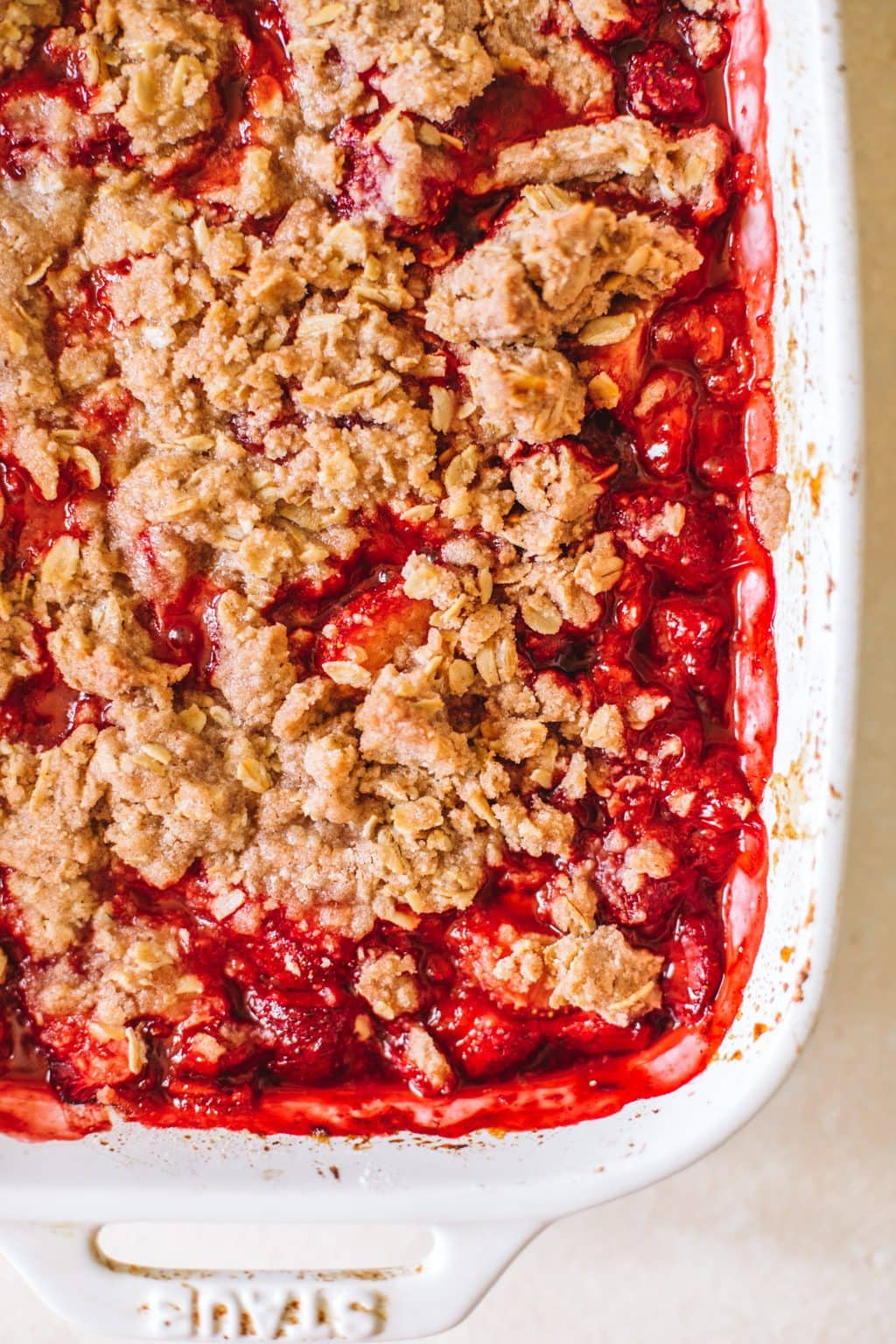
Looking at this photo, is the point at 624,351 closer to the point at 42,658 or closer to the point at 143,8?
A: the point at 143,8

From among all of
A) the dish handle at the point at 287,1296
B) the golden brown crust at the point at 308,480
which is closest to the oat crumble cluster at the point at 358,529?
the golden brown crust at the point at 308,480

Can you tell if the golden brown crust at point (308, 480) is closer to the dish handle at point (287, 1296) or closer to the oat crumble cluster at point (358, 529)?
the oat crumble cluster at point (358, 529)

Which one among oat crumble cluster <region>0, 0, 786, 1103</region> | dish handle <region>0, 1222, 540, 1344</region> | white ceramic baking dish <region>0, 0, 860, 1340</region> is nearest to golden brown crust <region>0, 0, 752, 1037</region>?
oat crumble cluster <region>0, 0, 786, 1103</region>

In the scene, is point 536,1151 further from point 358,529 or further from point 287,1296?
point 358,529

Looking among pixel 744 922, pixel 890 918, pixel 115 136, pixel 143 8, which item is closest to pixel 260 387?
pixel 115 136

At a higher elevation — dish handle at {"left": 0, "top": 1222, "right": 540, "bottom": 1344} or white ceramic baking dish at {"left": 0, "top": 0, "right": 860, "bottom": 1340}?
white ceramic baking dish at {"left": 0, "top": 0, "right": 860, "bottom": 1340}

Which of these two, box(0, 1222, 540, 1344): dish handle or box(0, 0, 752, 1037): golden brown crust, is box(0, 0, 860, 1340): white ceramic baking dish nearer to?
box(0, 1222, 540, 1344): dish handle

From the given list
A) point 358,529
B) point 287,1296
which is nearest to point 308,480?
point 358,529

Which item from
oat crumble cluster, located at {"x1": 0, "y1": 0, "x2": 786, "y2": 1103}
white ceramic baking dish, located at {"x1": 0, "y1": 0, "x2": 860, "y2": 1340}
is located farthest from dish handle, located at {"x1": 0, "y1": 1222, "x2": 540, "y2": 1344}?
oat crumble cluster, located at {"x1": 0, "y1": 0, "x2": 786, "y2": 1103}
